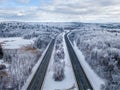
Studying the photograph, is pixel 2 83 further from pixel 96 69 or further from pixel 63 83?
pixel 96 69

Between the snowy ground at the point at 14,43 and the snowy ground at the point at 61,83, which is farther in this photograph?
the snowy ground at the point at 14,43

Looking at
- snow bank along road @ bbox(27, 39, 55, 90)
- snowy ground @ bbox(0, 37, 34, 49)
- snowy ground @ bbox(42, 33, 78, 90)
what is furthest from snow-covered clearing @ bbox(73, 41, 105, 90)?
snowy ground @ bbox(0, 37, 34, 49)

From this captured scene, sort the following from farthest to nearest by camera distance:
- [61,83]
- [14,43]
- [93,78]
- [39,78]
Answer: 1. [14,43]
2. [93,78]
3. [39,78]
4. [61,83]

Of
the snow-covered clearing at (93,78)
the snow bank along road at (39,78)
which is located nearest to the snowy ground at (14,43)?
the snow bank along road at (39,78)

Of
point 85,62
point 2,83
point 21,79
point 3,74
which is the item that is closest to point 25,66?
point 3,74

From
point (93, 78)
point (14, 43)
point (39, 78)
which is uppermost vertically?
point (39, 78)

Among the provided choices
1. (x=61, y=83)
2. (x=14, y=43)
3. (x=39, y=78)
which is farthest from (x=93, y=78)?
(x=14, y=43)

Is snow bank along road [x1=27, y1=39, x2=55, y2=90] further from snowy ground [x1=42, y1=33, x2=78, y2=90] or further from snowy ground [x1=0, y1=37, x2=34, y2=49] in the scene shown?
snowy ground [x1=0, y1=37, x2=34, y2=49]

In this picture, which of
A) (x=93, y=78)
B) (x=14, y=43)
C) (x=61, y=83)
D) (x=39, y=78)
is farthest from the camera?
(x=14, y=43)

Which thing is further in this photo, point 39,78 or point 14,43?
point 14,43

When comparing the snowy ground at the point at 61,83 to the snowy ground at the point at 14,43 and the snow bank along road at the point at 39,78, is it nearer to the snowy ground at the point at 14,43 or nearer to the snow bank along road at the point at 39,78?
the snow bank along road at the point at 39,78

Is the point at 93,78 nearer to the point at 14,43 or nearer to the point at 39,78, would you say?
the point at 39,78
